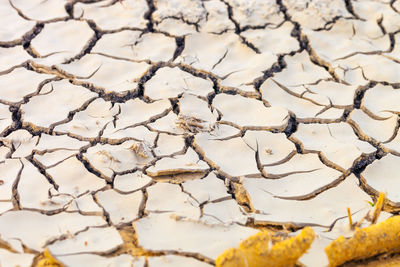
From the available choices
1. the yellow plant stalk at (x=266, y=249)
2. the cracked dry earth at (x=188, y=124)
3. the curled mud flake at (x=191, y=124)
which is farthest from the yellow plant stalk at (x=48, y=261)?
the curled mud flake at (x=191, y=124)

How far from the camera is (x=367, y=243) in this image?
6.80ft

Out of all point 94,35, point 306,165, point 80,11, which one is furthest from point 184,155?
point 80,11

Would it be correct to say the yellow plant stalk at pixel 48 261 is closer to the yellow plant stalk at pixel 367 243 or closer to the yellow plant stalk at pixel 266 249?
the yellow plant stalk at pixel 266 249

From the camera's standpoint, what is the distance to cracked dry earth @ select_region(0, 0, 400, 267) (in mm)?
2186

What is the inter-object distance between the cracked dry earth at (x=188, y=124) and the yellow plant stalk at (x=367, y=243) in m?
0.08

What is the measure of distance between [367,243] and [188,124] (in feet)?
3.46

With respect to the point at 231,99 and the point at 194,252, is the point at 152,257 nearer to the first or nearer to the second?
the point at 194,252

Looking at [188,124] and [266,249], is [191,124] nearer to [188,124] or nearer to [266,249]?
[188,124]

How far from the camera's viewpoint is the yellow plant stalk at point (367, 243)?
204 cm

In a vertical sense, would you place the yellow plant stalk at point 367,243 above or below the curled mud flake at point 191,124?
below

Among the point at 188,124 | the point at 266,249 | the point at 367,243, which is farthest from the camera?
the point at 188,124

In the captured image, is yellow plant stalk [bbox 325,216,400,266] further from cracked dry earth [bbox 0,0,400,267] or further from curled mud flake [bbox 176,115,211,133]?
curled mud flake [bbox 176,115,211,133]

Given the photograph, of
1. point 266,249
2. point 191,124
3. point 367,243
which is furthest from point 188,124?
point 367,243

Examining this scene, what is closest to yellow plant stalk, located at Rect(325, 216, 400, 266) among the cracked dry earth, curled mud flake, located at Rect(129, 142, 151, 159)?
the cracked dry earth
